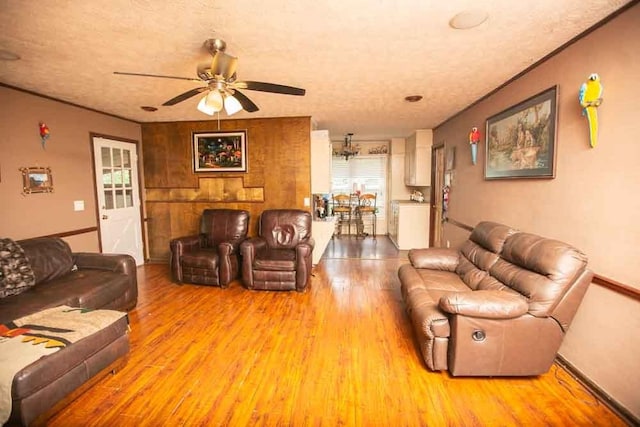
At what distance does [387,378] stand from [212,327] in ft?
5.55

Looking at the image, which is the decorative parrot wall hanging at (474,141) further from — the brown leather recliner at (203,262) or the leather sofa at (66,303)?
the leather sofa at (66,303)

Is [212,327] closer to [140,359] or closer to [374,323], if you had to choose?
[140,359]

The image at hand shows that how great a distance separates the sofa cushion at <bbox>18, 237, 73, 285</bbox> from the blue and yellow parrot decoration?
4605mm

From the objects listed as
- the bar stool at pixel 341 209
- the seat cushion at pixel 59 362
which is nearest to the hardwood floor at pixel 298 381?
the seat cushion at pixel 59 362

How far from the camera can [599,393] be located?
185cm

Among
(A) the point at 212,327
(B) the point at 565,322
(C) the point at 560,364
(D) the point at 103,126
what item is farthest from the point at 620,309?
(D) the point at 103,126

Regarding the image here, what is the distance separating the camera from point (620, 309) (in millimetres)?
1773

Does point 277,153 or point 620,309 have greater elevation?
point 277,153

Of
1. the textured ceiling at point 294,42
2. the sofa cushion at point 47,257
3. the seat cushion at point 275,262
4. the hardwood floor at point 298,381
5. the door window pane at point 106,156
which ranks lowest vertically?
the hardwood floor at point 298,381

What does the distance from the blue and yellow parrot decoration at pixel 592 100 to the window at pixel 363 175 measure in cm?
560

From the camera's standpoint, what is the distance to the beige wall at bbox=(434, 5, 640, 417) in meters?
1.70

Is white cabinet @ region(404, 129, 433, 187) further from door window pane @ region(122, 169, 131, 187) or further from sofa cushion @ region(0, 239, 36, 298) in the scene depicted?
sofa cushion @ region(0, 239, 36, 298)

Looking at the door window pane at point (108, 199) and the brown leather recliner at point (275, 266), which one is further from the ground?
the door window pane at point (108, 199)

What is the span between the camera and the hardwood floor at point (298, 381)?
5.64 feet
